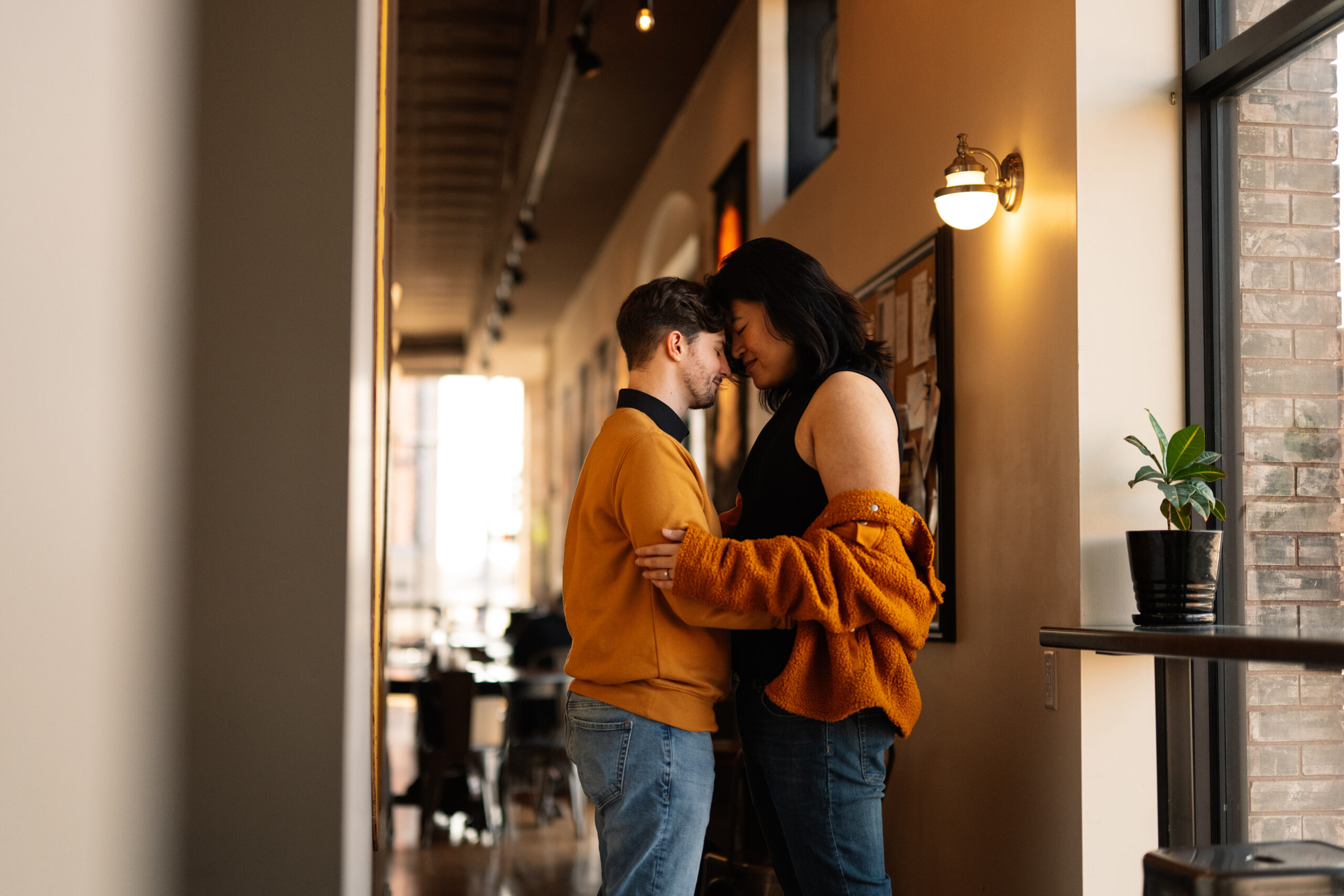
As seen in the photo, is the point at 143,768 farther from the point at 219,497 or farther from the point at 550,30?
the point at 550,30

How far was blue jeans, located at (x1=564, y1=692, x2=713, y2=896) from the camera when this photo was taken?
1896 mm

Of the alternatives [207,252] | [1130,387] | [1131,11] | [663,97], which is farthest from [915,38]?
[663,97]

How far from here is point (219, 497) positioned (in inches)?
61.8

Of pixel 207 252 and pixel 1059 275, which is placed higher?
pixel 1059 275

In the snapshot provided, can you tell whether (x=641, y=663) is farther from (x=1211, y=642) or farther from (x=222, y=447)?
(x=1211, y=642)

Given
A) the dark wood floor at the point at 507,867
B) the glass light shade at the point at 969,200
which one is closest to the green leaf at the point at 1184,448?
the glass light shade at the point at 969,200

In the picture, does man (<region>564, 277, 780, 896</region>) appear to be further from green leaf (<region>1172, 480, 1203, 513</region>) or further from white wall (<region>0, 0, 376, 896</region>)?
green leaf (<region>1172, 480, 1203, 513</region>)

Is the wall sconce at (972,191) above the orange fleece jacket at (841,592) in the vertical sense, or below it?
above

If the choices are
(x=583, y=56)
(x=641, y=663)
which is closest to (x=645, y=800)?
(x=641, y=663)

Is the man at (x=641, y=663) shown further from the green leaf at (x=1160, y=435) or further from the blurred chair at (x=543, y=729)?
the blurred chair at (x=543, y=729)

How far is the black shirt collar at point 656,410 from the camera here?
2.06 meters

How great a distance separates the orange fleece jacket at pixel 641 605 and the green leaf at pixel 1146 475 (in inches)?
38.4

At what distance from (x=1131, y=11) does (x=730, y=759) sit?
2.50 metres

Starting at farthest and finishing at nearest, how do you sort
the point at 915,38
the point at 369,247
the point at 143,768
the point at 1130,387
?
the point at 915,38, the point at 1130,387, the point at 369,247, the point at 143,768
